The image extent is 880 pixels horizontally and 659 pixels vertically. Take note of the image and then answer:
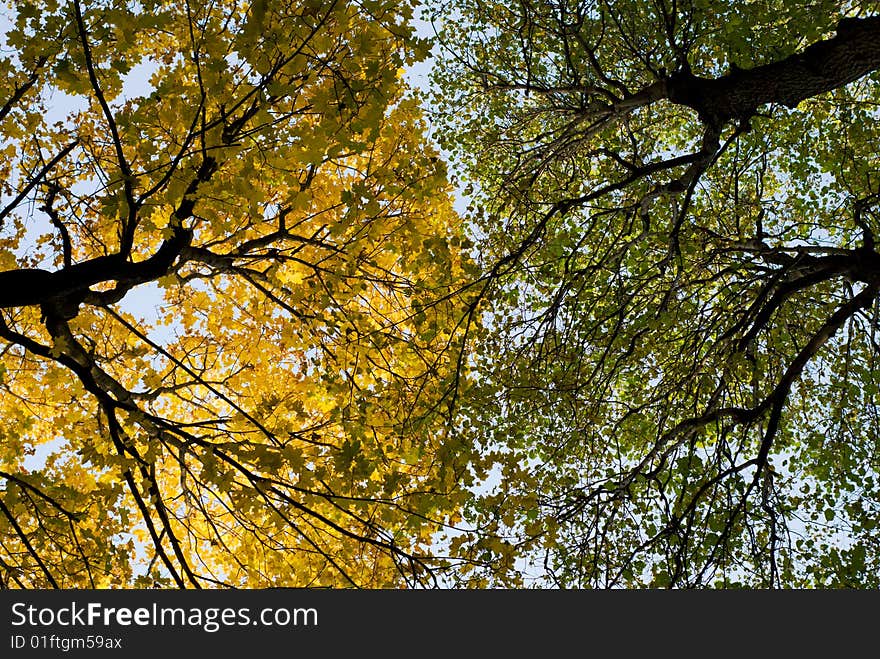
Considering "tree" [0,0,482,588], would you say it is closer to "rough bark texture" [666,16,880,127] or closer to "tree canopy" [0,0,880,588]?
"tree canopy" [0,0,880,588]

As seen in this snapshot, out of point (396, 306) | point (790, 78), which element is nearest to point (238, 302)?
point (396, 306)

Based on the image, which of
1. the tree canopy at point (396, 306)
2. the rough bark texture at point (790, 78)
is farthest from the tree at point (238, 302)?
the rough bark texture at point (790, 78)

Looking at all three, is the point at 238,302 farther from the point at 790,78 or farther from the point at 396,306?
the point at 790,78

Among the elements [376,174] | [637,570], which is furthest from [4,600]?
[637,570]

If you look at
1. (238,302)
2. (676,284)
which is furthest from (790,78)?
(238,302)

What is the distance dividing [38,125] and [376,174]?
298 cm

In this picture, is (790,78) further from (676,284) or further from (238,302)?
(238,302)

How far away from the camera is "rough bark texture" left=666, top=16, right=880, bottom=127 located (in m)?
4.76

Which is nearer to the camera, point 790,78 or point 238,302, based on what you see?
point 790,78

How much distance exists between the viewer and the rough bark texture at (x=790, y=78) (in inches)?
187

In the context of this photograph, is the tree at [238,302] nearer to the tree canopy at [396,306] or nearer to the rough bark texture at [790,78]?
the tree canopy at [396,306]

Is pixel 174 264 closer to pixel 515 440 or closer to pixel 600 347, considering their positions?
pixel 515 440

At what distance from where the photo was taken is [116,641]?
10.9ft

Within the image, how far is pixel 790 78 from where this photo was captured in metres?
5.08
